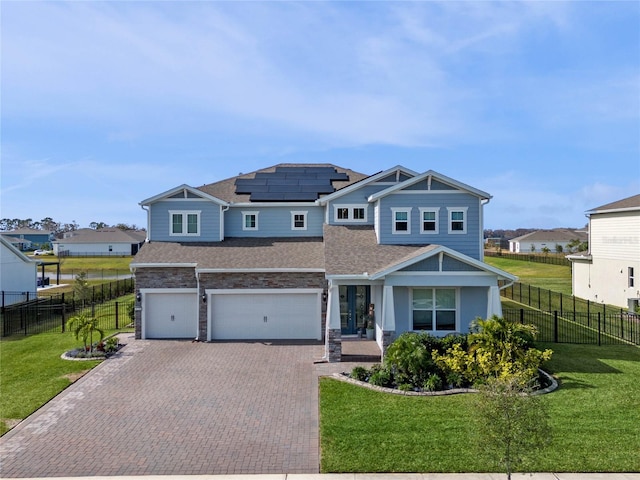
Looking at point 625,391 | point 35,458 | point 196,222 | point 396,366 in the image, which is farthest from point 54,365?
point 625,391

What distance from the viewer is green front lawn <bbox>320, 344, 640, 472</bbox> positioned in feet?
28.5

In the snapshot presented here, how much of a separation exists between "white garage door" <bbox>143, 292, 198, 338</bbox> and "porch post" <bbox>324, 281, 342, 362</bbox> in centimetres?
707

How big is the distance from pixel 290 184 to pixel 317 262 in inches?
237

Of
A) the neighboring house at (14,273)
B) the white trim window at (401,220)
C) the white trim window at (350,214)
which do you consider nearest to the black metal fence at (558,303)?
the white trim window at (401,220)

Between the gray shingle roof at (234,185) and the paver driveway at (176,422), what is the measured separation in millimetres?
9465

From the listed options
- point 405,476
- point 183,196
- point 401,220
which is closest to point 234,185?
point 183,196

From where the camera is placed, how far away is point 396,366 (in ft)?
45.8

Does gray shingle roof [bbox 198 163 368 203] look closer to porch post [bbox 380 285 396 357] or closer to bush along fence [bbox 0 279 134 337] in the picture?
bush along fence [bbox 0 279 134 337]

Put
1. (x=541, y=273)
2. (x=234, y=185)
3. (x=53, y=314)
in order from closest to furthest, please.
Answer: (x=234, y=185)
(x=53, y=314)
(x=541, y=273)

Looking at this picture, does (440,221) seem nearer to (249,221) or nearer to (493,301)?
(493,301)

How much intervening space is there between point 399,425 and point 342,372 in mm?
4374

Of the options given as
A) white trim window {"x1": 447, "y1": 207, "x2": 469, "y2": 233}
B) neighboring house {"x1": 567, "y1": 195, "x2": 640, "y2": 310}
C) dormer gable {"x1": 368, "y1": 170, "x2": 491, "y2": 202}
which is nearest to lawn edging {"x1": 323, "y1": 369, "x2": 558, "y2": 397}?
white trim window {"x1": 447, "y1": 207, "x2": 469, "y2": 233}

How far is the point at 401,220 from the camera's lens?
1967 cm

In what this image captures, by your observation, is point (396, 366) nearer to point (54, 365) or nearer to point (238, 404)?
point (238, 404)
